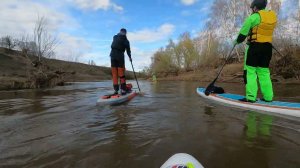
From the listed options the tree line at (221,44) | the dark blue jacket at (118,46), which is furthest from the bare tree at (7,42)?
the dark blue jacket at (118,46)

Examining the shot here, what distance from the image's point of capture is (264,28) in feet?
Result: 20.2

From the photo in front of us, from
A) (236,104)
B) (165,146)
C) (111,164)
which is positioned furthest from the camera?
(236,104)

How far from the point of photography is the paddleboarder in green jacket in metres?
6.12

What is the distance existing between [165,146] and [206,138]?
0.68 m

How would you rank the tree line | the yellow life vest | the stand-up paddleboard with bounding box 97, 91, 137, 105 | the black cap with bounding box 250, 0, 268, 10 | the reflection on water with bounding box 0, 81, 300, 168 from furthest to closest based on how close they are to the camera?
1. the tree line
2. the stand-up paddleboard with bounding box 97, 91, 137, 105
3. the black cap with bounding box 250, 0, 268, 10
4. the yellow life vest
5. the reflection on water with bounding box 0, 81, 300, 168

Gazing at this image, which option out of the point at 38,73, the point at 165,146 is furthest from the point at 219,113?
the point at 38,73

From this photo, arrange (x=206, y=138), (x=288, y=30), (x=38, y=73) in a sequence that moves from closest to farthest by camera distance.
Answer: (x=206, y=138), (x=38, y=73), (x=288, y=30)

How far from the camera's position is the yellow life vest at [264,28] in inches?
240

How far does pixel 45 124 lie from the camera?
5070mm

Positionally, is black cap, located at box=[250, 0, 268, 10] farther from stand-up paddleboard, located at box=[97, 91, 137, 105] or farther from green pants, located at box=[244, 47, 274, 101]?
stand-up paddleboard, located at box=[97, 91, 137, 105]

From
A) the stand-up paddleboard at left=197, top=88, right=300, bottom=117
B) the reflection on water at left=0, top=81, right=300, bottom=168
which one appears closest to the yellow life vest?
the stand-up paddleboard at left=197, top=88, right=300, bottom=117

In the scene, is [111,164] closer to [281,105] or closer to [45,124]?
[45,124]

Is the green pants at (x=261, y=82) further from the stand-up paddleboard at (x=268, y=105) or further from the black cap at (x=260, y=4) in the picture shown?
the black cap at (x=260, y=4)

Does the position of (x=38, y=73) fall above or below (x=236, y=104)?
above
